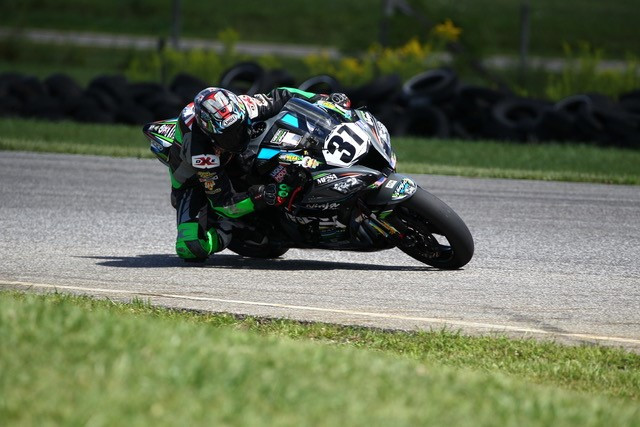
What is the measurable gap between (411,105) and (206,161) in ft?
33.5

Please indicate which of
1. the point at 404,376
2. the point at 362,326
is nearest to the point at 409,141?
the point at 362,326

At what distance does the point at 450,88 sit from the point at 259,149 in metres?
9.91

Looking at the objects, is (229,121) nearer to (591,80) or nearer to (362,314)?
(362,314)

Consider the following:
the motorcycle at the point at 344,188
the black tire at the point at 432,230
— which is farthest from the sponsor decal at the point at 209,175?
the black tire at the point at 432,230

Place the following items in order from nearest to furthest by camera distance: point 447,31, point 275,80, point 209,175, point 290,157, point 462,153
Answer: point 290,157 → point 209,175 → point 462,153 → point 275,80 → point 447,31

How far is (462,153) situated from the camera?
53.8 feet

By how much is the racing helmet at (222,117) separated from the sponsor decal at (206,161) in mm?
122

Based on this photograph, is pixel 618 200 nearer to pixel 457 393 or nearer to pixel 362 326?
pixel 362 326

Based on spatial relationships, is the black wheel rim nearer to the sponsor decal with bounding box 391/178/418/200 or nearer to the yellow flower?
the sponsor decal with bounding box 391/178/418/200

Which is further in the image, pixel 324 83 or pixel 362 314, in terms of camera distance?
pixel 324 83

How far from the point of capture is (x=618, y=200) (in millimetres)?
12172

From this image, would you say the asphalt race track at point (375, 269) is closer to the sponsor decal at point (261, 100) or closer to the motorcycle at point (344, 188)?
the motorcycle at point (344, 188)

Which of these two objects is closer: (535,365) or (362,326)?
(535,365)

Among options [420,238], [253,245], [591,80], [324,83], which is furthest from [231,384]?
[591,80]
